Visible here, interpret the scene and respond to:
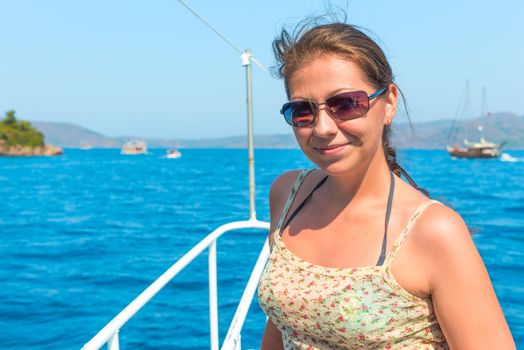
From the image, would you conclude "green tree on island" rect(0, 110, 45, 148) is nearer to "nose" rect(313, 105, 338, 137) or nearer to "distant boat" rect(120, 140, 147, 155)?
"distant boat" rect(120, 140, 147, 155)

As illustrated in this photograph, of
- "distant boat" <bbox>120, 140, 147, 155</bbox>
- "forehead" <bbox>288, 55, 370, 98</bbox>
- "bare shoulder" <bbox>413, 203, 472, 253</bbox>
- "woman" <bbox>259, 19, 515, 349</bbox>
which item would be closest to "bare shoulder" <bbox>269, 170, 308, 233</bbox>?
"woman" <bbox>259, 19, 515, 349</bbox>

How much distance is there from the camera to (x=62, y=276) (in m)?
9.09

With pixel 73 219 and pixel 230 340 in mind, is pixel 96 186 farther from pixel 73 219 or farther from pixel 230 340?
pixel 230 340

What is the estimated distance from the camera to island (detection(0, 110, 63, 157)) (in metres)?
83.9

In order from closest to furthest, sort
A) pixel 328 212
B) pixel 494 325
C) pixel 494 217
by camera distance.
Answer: pixel 494 325 → pixel 328 212 → pixel 494 217

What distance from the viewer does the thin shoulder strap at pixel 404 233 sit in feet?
3.64

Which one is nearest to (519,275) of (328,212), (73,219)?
(328,212)

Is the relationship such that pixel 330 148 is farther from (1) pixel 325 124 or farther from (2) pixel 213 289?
(2) pixel 213 289

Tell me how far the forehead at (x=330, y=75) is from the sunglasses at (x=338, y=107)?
0.02 meters

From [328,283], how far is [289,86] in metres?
0.49

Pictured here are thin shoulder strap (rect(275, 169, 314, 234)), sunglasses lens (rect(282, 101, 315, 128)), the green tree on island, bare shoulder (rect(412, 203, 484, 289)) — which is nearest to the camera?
bare shoulder (rect(412, 203, 484, 289))

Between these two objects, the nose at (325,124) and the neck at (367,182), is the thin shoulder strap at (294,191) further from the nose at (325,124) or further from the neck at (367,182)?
the nose at (325,124)

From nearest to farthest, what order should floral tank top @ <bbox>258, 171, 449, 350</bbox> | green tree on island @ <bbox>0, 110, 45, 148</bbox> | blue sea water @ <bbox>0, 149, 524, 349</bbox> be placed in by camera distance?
floral tank top @ <bbox>258, 171, 449, 350</bbox> < blue sea water @ <bbox>0, 149, 524, 349</bbox> < green tree on island @ <bbox>0, 110, 45, 148</bbox>

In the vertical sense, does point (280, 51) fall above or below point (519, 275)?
above
